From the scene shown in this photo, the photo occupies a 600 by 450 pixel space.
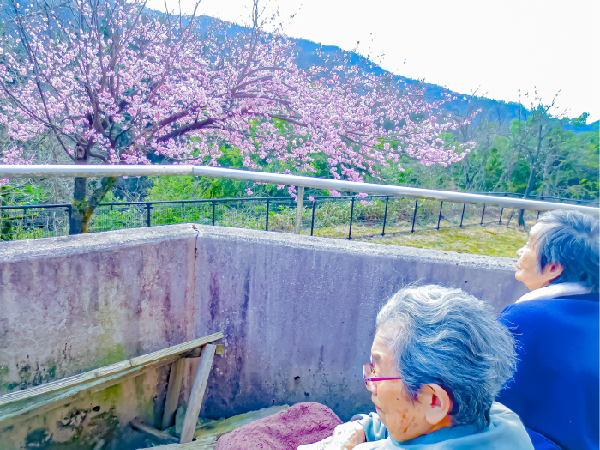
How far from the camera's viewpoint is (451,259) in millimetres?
2031

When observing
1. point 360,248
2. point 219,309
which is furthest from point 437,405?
point 219,309

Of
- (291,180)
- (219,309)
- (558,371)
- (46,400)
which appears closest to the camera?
(558,371)

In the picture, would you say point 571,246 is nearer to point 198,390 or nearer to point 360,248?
point 360,248

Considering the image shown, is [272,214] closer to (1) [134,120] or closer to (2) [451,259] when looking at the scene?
(1) [134,120]

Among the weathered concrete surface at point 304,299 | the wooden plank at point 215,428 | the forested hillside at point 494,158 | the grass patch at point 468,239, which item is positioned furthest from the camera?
the forested hillside at point 494,158

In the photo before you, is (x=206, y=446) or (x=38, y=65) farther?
(x=38, y=65)

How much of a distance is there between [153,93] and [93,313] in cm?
542

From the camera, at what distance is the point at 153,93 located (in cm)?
630

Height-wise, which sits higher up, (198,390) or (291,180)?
(291,180)

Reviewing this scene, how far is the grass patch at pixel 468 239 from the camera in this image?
4.53 m

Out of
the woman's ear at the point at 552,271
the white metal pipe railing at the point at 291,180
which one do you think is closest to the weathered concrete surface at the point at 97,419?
the white metal pipe railing at the point at 291,180

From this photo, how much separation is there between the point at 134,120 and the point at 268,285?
5.31 meters

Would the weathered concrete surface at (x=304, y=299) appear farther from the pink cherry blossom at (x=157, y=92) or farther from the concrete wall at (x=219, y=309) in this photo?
the pink cherry blossom at (x=157, y=92)

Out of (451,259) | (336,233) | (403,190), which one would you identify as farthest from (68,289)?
(336,233)
